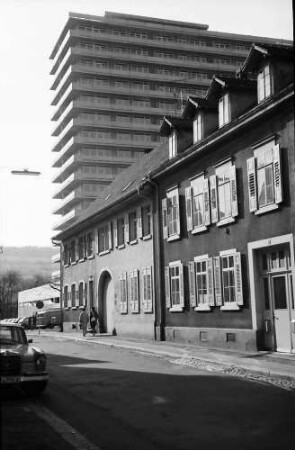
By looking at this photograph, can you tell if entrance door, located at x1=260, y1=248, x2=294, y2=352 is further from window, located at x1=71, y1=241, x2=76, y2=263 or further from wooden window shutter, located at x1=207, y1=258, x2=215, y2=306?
window, located at x1=71, y1=241, x2=76, y2=263

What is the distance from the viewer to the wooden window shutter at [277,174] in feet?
55.1

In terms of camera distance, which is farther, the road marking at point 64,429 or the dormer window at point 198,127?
the dormer window at point 198,127

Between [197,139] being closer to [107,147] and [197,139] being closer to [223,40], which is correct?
[107,147]

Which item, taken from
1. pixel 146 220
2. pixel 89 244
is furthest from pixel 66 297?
pixel 146 220

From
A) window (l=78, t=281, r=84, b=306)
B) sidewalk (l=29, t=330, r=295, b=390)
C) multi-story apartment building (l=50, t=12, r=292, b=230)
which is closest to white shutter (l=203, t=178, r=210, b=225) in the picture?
sidewalk (l=29, t=330, r=295, b=390)

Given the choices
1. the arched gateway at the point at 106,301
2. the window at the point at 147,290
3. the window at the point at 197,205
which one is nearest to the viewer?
the window at the point at 197,205

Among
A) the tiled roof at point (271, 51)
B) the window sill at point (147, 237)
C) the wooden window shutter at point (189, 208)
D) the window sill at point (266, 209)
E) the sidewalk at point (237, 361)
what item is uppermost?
the tiled roof at point (271, 51)

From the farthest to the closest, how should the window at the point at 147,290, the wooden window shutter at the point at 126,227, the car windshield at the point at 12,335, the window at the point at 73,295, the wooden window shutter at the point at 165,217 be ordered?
→ the window at the point at 73,295 < the wooden window shutter at the point at 126,227 < the window at the point at 147,290 < the wooden window shutter at the point at 165,217 < the car windshield at the point at 12,335

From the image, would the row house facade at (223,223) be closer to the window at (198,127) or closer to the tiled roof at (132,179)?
the window at (198,127)

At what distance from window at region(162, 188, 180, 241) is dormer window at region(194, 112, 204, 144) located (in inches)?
94.5

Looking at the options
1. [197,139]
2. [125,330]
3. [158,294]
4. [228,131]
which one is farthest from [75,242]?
[228,131]

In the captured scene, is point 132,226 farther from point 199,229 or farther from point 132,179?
point 199,229

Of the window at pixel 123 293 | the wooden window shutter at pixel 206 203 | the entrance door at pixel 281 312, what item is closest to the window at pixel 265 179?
the entrance door at pixel 281 312

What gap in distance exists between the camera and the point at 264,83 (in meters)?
18.1
